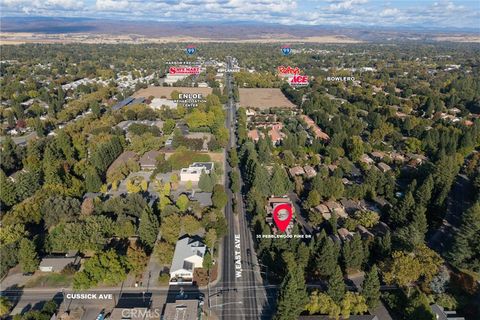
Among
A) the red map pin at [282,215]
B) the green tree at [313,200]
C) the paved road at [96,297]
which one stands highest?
the green tree at [313,200]

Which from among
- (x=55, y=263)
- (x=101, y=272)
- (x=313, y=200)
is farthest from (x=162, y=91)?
(x=101, y=272)

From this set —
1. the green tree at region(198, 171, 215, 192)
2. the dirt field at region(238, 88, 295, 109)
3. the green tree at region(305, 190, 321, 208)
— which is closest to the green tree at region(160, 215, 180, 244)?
the green tree at region(198, 171, 215, 192)

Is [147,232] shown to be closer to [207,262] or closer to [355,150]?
[207,262]

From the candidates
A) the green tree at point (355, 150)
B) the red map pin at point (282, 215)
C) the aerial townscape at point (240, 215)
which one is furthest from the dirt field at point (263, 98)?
the red map pin at point (282, 215)

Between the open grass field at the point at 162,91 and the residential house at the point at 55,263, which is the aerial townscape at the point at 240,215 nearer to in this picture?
the residential house at the point at 55,263

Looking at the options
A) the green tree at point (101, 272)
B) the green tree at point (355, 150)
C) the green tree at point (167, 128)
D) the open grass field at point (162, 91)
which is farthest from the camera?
the open grass field at point (162, 91)

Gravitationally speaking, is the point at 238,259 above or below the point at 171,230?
below
